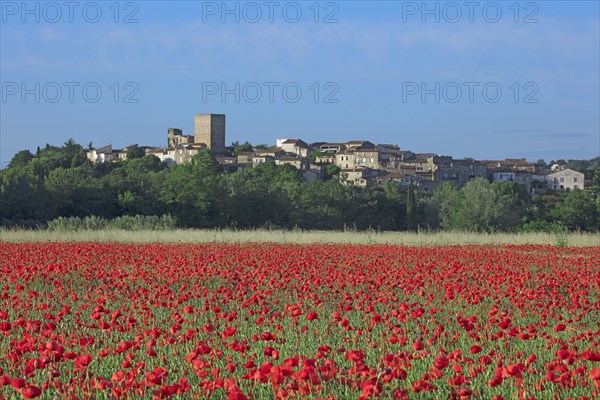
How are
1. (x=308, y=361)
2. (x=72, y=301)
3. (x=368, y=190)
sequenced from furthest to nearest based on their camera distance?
1. (x=368, y=190)
2. (x=72, y=301)
3. (x=308, y=361)

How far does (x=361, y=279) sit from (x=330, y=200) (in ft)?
183

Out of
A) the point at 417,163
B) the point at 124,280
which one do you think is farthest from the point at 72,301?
the point at 417,163

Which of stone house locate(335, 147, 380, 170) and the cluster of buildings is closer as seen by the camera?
the cluster of buildings

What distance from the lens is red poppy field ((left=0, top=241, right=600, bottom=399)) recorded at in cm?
632

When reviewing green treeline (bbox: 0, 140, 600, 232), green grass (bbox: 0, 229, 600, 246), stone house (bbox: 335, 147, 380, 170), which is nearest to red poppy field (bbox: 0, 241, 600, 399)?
green grass (bbox: 0, 229, 600, 246)

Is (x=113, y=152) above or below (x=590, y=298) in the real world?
above

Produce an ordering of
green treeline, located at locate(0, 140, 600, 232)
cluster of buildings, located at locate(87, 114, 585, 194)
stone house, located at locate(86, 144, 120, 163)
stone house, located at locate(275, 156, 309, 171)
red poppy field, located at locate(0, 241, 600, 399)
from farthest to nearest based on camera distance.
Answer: stone house, located at locate(86, 144, 120, 163) → cluster of buildings, located at locate(87, 114, 585, 194) → stone house, located at locate(275, 156, 309, 171) → green treeline, located at locate(0, 140, 600, 232) → red poppy field, located at locate(0, 241, 600, 399)

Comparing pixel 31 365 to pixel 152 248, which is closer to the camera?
pixel 31 365

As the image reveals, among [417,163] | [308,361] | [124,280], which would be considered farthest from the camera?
[417,163]

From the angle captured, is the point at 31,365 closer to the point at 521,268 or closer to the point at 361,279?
the point at 361,279

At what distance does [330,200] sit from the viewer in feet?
229

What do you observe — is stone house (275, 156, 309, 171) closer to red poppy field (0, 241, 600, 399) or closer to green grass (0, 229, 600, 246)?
green grass (0, 229, 600, 246)

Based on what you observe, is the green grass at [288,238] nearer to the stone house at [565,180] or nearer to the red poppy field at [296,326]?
the red poppy field at [296,326]

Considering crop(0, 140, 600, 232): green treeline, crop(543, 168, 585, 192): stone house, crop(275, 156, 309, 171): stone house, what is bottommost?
crop(0, 140, 600, 232): green treeline
